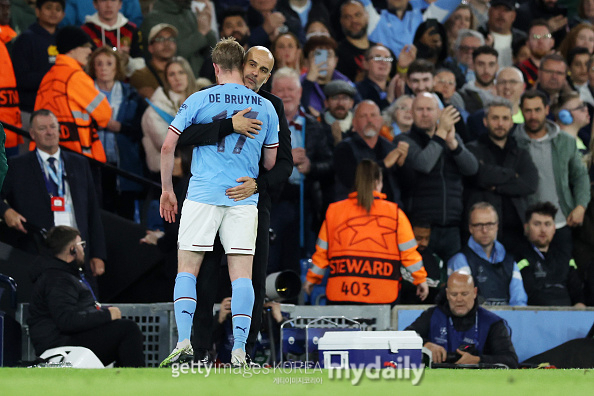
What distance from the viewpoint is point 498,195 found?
10.0 m

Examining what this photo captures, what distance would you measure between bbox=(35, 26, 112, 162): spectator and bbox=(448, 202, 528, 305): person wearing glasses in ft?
11.2

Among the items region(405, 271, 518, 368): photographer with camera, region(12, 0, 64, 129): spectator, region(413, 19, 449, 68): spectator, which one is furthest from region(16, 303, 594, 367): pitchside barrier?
region(413, 19, 449, 68): spectator

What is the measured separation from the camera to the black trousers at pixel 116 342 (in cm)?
740

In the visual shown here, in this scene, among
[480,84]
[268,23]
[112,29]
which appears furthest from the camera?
[268,23]

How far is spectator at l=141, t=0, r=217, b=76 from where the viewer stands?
35.6 ft

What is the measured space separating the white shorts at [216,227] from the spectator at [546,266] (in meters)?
4.33

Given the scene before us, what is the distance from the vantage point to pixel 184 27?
11.0 metres

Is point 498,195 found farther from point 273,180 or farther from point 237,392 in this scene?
point 237,392

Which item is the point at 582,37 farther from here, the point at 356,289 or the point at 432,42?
the point at 356,289

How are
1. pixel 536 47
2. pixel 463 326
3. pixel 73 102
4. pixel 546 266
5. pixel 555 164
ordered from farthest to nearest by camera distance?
pixel 536 47 → pixel 555 164 → pixel 546 266 → pixel 73 102 → pixel 463 326

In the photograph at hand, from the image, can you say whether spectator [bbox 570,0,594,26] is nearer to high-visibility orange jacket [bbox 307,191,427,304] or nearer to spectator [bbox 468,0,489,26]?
spectator [bbox 468,0,489,26]

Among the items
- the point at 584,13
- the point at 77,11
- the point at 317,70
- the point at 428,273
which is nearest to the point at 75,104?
the point at 77,11

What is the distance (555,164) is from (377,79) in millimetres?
2215

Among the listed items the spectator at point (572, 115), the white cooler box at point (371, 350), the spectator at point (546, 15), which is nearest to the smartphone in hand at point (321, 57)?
the spectator at point (572, 115)
